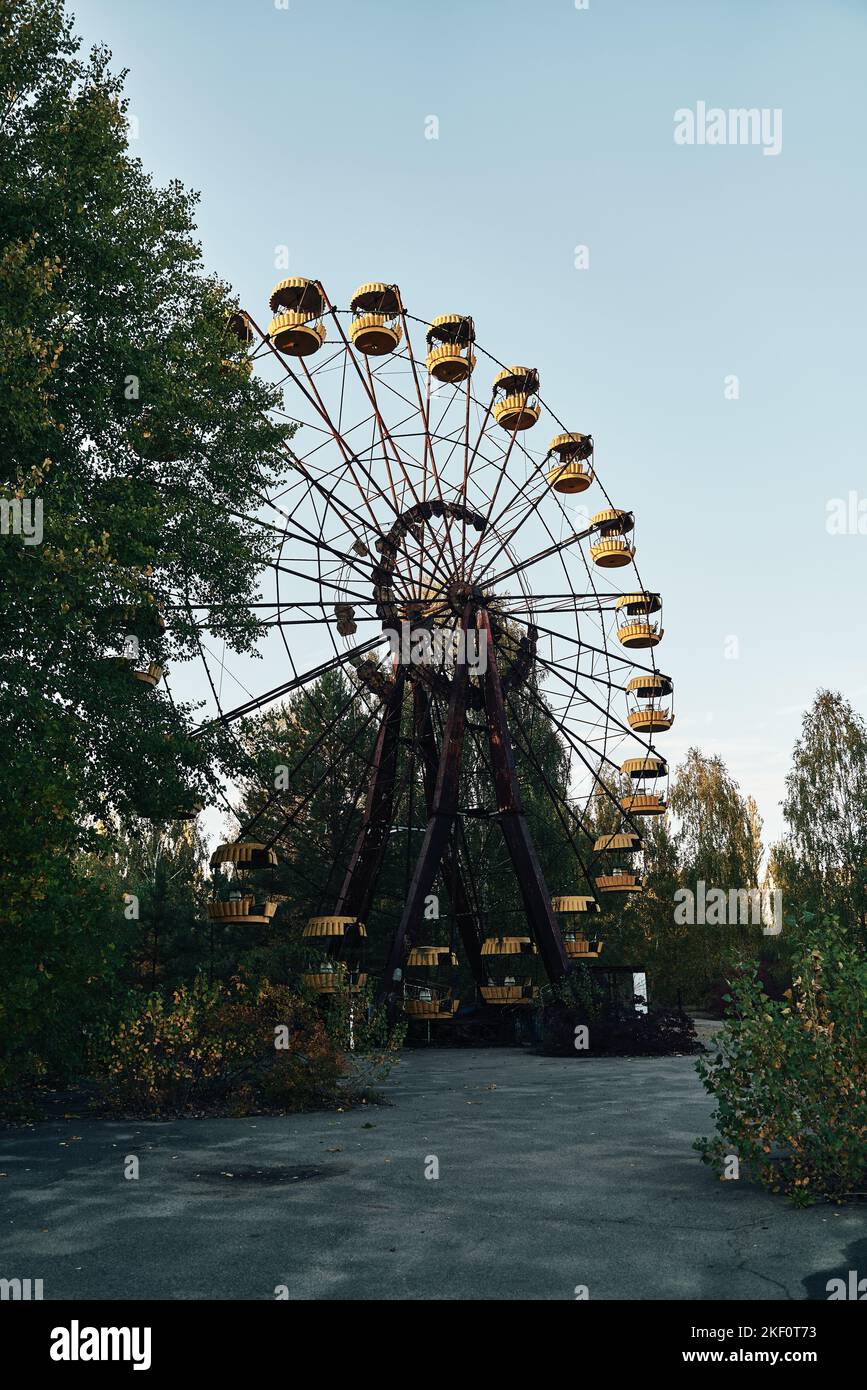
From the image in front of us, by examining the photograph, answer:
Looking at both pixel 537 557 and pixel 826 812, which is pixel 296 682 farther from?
pixel 826 812

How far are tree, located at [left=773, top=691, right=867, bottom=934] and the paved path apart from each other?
3475 centimetres

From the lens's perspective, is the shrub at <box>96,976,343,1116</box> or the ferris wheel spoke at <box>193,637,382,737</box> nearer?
the shrub at <box>96,976,343,1116</box>

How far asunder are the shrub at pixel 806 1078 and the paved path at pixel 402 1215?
411 mm

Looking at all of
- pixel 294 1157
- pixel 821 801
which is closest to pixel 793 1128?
pixel 294 1157

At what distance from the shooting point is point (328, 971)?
19.4 meters

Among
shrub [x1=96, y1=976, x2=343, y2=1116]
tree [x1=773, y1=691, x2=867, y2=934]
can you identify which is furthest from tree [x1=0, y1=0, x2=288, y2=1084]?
tree [x1=773, y1=691, x2=867, y2=934]

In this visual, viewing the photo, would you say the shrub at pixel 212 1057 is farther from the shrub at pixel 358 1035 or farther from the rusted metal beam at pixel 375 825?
the rusted metal beam at pixel 375 825

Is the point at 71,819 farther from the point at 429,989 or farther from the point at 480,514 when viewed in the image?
the point at 480,514

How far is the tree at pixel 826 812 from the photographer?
4394cm

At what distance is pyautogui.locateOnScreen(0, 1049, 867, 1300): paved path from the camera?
223 inches

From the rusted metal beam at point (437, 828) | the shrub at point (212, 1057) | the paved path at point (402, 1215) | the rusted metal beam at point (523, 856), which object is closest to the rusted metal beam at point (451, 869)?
the rusted metal beam at point (437, 828)

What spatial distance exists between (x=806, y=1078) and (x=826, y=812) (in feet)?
135

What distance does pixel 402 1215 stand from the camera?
7262mm

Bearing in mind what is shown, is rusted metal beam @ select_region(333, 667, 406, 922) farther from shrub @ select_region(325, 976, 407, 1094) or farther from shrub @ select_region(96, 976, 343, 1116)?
shrub @ select_region(96, 976, 343, 1116)
